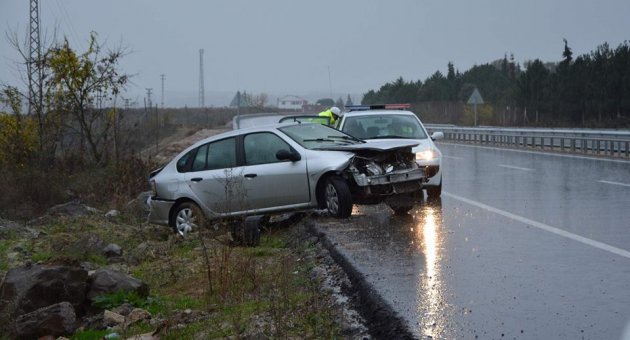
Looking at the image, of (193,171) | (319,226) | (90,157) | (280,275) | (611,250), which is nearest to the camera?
(280,275)

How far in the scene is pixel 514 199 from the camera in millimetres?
14117

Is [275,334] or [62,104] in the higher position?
[62,104]

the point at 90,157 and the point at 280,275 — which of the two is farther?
the point at 90,157

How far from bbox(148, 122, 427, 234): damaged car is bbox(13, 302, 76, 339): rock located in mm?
4001

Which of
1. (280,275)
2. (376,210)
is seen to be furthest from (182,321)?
(376,210)

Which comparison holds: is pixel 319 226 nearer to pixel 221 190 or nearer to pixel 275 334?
pixel 221 190

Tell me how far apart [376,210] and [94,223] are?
5.08 m

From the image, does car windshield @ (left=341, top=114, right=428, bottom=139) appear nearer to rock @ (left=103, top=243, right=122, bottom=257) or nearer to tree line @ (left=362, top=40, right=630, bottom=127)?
rock @ (left=103, top=243, right=122, bottom=257)

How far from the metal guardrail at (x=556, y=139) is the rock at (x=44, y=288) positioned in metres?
19.9

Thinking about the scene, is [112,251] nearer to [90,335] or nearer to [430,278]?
[90,335]

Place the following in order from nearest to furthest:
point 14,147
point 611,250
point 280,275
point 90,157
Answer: point 280,275
point 611,250
point 14,147
point 90,157

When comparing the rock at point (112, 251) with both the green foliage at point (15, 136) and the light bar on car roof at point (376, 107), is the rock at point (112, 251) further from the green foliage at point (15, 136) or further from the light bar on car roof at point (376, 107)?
the green foliage at point (15, 136)

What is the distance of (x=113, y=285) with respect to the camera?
822 cm

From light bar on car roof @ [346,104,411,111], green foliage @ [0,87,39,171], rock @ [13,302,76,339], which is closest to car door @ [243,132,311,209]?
rock @ [13,302,76,339]
